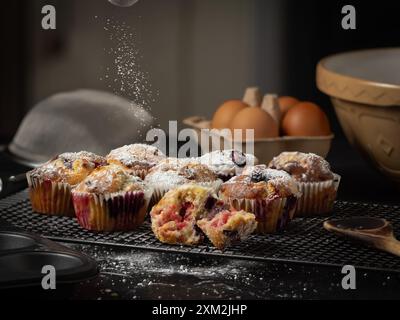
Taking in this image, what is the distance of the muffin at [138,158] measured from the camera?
2154 mm

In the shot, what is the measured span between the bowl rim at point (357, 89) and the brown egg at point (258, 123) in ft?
0.54

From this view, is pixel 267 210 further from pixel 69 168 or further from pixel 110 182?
pixel 69 168

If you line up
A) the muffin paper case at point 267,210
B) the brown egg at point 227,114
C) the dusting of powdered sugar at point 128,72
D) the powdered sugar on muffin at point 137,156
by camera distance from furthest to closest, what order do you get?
the dusting of powdered sugar at point 128,72 → the brown egg at point 227,114 → the powdered sugar on muffin at point 137,156 → the muffin paper case at point 267,210

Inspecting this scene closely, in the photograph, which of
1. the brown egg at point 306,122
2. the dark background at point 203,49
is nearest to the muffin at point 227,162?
the brown egg at point 306,122

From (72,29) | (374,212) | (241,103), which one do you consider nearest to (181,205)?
(374,212)

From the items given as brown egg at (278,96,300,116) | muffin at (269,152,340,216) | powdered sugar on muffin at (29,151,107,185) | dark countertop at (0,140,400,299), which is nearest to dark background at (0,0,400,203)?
brown egg at (278,96,300,116)

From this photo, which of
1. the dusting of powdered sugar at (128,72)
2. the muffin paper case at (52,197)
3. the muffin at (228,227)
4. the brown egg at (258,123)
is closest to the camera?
the muffin at (228,227)

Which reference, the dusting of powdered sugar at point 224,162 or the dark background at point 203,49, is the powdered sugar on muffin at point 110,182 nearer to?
the dusting of powdered sugar at point 224,162

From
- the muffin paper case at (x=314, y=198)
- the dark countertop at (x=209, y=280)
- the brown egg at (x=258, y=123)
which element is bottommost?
the dark countertop at (x=209, y=280)

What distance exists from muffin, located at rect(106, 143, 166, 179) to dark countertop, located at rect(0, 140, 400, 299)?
12.7 inches

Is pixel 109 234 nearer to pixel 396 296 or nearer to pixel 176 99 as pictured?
pixel 396 296

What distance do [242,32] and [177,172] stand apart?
3.32 ft

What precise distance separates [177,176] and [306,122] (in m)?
0.54

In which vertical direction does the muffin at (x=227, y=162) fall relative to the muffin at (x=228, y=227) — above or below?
above
